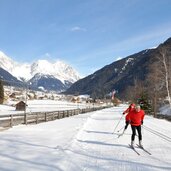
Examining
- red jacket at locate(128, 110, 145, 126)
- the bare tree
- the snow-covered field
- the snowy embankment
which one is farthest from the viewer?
the snow-covered field

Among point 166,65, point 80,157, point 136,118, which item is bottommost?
point 80,157

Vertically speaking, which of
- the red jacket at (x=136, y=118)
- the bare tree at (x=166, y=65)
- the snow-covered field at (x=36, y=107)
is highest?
the bare tree at (x=166, y=65)

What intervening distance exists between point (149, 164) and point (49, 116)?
25.4m

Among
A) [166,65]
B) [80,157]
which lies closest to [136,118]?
[80,157]

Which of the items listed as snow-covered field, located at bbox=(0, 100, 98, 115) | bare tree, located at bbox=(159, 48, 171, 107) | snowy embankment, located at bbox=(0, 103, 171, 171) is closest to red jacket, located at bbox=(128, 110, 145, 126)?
snowy embankment, located at bbox=(0, 103, 171, 171)

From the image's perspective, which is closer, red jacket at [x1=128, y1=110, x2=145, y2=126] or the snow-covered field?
red jacket at [x1=128, y1=110, x2=145, y2=126]

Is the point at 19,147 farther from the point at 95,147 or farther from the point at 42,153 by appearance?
the point at 95,147

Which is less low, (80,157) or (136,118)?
(136,118)

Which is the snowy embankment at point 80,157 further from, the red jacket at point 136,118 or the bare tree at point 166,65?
the bare tree at point 166,65

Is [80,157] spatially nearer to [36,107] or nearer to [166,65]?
[166,65]

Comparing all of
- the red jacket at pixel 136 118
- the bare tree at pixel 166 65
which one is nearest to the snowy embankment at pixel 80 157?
the red jacket at pixel 136 118

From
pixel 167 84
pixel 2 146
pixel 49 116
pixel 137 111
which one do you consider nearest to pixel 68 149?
pixel 2 146

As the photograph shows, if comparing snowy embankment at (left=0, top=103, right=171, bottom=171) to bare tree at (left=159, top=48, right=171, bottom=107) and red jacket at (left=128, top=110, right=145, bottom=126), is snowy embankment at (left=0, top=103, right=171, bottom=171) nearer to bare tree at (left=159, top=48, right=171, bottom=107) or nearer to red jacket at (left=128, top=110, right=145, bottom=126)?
red jacket at (left=128, top=110, right=145, bottom=126)

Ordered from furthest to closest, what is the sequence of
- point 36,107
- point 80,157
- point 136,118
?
1. point 36,107
2. point 136,118
3. point 80,157
